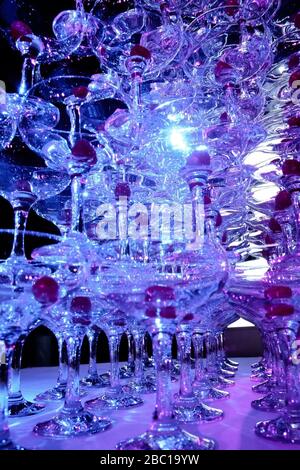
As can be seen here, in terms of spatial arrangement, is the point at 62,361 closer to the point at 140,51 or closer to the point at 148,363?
the point at 148,363

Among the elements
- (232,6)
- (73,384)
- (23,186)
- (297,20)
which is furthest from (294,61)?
(73,384)

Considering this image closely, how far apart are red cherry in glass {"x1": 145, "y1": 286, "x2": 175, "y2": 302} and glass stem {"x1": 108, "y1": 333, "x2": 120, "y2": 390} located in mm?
652

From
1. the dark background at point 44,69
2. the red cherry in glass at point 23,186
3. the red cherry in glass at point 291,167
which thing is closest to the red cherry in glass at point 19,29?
the dark background at point 44,69

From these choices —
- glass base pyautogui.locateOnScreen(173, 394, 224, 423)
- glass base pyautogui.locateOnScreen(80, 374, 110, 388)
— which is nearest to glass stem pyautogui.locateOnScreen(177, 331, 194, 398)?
glass base pyautogui.locateOnScreen(173, 394, 224, 423)

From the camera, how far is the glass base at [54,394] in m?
1.50

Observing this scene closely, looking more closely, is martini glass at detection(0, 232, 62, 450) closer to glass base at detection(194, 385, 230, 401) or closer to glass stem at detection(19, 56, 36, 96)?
glass base at detection(194, 385, 230, 401)

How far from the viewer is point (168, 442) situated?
0.83 metres

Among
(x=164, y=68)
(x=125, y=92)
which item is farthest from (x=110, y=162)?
(x=164, y=68)

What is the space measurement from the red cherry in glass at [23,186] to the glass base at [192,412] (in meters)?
0.72

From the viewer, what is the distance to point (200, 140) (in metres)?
1.18

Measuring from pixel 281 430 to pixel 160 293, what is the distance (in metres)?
0.35

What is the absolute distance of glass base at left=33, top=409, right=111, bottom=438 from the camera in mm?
976

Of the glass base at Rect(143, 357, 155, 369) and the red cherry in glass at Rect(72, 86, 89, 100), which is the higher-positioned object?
the red cherry in glass at Rect(72, 86, 89, 100)
